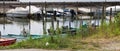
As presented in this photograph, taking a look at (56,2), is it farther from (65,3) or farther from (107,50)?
(107,50)

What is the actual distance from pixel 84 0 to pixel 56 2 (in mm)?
→ 6293

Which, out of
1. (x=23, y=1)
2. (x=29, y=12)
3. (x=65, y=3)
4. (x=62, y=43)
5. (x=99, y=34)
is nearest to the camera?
(x=62, y=43)

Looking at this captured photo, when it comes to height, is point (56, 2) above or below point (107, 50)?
above

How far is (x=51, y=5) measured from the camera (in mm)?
69000

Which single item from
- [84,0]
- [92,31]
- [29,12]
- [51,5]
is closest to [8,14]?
[29,12]

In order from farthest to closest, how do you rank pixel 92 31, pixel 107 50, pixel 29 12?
pixel 29 12, pixel 92 31, pixel 107 50

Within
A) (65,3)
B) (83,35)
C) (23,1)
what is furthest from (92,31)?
(23,1)

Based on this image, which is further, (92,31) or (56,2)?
(56,2)

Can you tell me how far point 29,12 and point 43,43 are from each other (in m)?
50.1

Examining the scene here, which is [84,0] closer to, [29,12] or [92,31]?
[29,12]

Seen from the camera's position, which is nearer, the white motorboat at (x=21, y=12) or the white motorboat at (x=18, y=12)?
the white motorboat at (x=21, y=12)

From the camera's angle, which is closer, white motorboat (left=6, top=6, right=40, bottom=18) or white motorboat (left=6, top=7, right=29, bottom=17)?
white motorboat (left=6, top=6, right=40, bottom=18)

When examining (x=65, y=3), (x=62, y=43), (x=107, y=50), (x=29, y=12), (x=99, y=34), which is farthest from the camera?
(x=65, y=3)

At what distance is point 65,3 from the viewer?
224 feet
